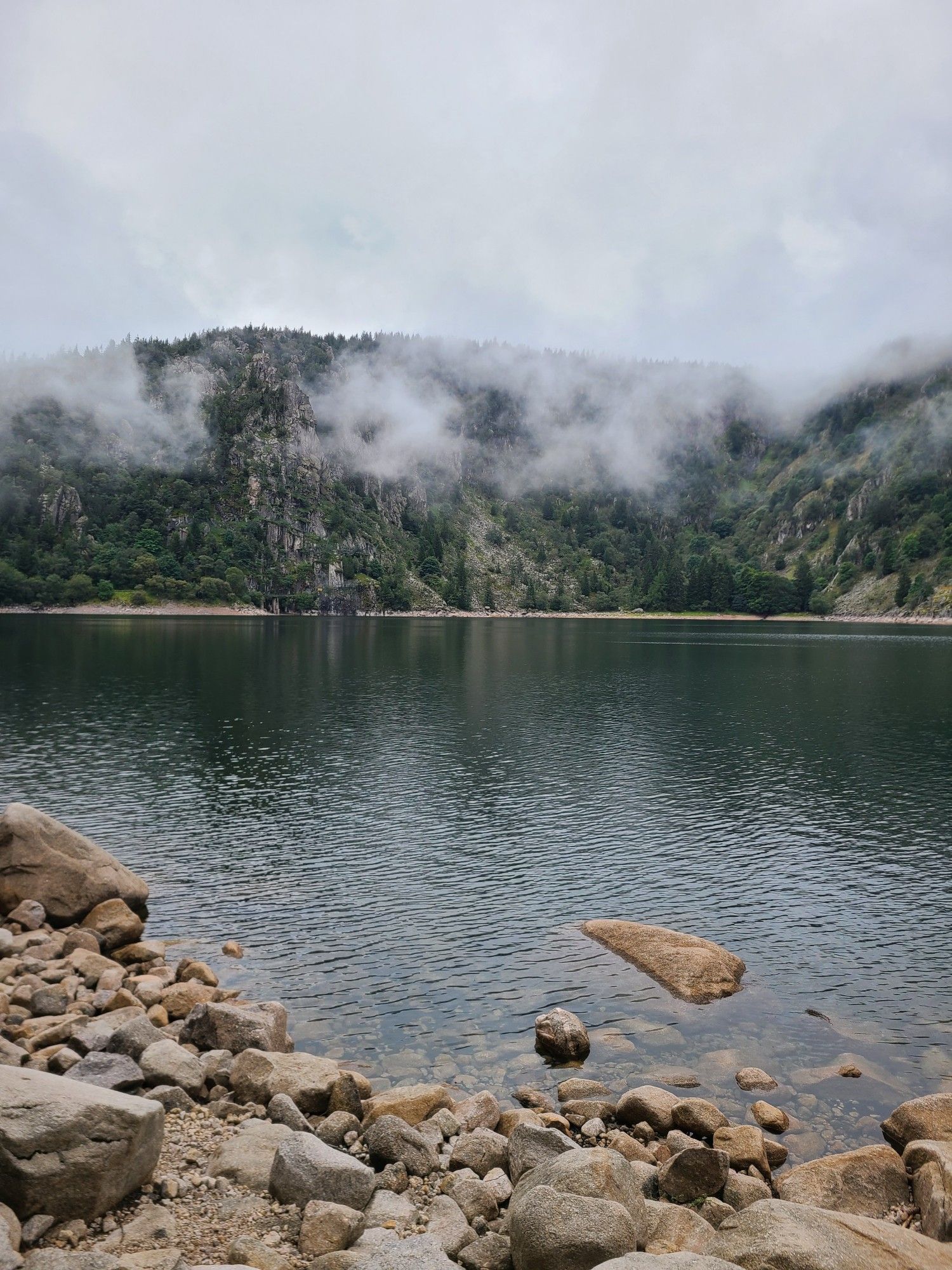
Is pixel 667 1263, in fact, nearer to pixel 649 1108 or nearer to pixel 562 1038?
pixel 649 1108

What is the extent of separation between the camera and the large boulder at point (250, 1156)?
1560cm

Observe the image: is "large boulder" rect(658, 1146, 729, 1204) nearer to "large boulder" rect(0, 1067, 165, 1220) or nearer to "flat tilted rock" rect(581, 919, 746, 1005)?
"large boulder" rect(0, 1067, 165, 1220)

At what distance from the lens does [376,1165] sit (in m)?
16.9

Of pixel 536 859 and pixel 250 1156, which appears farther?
pixel 536 859

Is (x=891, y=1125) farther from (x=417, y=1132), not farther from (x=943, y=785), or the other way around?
(x=943, y=785)

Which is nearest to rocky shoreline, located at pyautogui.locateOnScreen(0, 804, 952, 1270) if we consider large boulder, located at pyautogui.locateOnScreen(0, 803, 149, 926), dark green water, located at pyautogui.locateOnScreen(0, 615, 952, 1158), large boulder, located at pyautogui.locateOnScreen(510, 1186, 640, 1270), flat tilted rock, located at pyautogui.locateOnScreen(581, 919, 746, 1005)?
large boulder, located at pyautogui.locateOnScreen(510, 1186, 640, 1270)

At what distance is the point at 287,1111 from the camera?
1822 centimetres

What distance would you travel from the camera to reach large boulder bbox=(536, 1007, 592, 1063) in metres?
23.5

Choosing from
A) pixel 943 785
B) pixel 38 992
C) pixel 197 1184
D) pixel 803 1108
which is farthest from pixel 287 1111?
pixel 943 785

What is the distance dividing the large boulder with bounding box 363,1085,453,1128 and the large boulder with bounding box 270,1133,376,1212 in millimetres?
2987

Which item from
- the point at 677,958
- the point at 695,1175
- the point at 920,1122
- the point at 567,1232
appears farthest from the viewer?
the point at 677,958

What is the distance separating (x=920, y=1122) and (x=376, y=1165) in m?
12.8

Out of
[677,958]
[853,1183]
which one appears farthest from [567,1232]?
[677,958]

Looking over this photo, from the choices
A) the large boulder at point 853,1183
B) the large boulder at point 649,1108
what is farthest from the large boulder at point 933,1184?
the large boulder at point 649,1108
